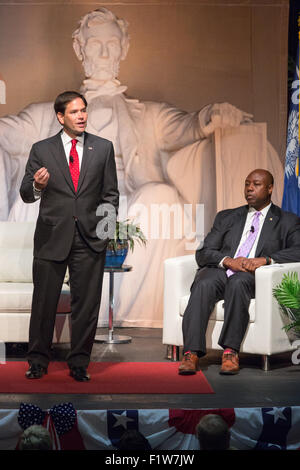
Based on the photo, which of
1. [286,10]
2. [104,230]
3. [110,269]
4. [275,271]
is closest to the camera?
[104,230]

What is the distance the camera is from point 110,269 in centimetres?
579

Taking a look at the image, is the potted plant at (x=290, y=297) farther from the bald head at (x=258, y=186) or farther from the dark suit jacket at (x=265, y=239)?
the bald head at (x=258, y=186)

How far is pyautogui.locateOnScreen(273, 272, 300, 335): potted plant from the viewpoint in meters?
4.59

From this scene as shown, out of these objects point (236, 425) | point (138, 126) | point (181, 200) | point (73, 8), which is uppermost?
point (73, 8)

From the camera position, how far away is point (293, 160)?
19.5 ft

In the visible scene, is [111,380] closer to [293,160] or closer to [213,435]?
[213,435]

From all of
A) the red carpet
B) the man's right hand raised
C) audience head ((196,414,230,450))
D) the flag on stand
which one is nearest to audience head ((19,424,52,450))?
audience head ((196,414,230,450))

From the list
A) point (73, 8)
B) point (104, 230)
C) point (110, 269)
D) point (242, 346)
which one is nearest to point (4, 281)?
point (110, 269)

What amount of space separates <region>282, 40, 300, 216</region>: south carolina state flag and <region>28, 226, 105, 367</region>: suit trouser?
2.11m

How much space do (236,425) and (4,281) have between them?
2893 mm

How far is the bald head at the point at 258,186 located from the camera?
199 inches

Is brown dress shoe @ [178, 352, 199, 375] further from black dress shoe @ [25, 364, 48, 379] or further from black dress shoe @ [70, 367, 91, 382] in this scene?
black dress shoe @ [25, 364, 48, 379]

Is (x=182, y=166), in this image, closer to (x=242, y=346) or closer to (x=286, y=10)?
(x=286, y=10)

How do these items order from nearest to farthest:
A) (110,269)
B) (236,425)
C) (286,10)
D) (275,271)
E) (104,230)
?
(236,425) < (104,230) < (275,271) < (110,269) < (286,10)
